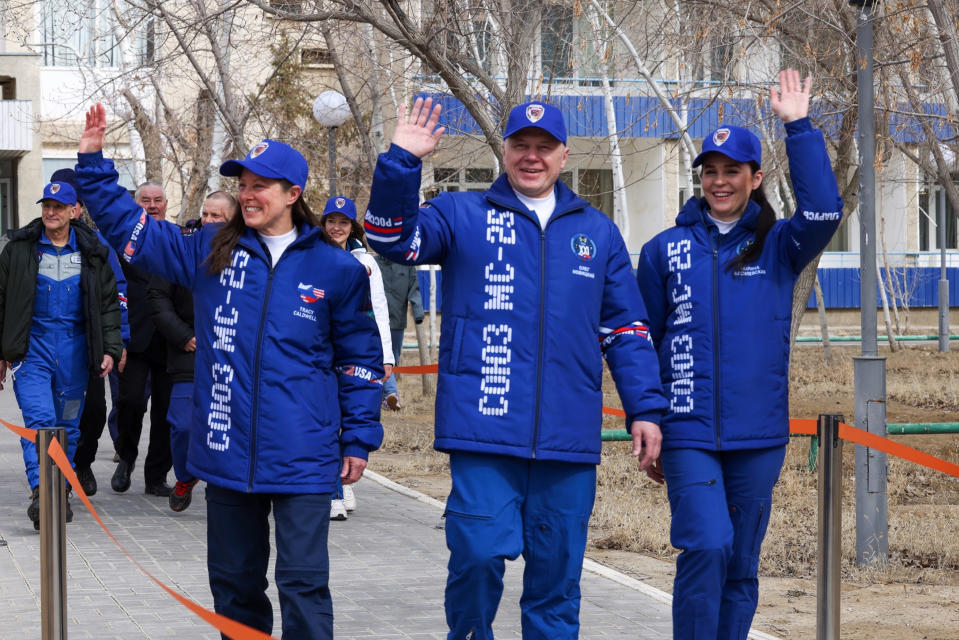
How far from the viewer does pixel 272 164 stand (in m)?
5.01

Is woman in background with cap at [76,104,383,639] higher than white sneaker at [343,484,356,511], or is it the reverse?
woman in background with cap at [76,104,383,639]

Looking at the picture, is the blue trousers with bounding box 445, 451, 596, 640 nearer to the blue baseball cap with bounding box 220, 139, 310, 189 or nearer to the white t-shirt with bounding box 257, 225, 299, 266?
the white t-shirt with bounding box 257, 225, 299, 266

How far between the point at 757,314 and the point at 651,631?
1.85m

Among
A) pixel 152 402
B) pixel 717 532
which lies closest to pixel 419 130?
pixel 717 532

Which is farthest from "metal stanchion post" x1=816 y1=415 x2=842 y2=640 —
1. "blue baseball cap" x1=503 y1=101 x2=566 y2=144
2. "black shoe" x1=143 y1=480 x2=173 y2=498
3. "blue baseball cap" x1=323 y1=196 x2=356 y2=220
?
"black shoe" x1=143 y1=480 x2=173 y2=498

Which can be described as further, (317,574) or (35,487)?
(35,487)

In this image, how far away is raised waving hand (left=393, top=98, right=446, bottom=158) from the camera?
182 inches

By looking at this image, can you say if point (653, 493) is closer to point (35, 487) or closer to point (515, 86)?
point (515, 86)

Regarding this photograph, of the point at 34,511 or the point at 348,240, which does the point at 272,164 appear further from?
the point at 34,511

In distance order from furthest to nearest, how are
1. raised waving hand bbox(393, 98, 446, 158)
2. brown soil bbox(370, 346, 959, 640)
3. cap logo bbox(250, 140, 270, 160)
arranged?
brown soil bbox(370, 346, 959, 640)
cap logo bbox(250, 140, 270, 160)
raised waving hand bbox(393, 98, 446, 158)

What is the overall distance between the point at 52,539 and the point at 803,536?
5.58 metres

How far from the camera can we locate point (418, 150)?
4621 mm

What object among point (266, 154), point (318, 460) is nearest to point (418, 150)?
point (266, 154)

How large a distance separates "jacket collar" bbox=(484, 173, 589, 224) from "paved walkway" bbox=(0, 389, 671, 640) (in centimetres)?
221
